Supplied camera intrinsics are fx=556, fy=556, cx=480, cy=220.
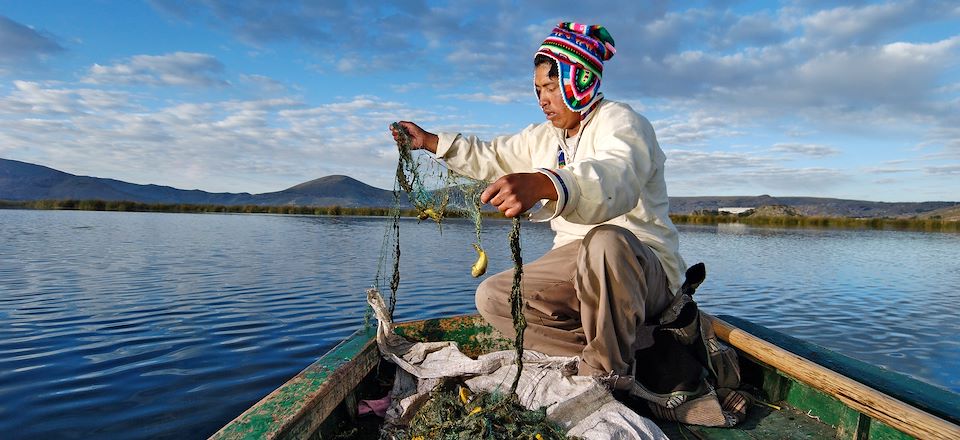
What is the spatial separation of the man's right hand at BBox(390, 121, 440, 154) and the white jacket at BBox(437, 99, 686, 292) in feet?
0.16

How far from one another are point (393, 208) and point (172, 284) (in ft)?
28.4

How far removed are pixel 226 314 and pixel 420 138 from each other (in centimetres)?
577

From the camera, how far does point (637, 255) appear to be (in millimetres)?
2760

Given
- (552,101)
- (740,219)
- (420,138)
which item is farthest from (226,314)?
(740,219)

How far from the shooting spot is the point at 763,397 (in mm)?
3504

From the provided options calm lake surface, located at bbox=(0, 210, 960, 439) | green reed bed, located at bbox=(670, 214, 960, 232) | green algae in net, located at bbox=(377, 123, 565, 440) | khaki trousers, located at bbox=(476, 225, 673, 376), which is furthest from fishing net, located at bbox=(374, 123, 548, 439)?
green reed bed, located at bbox=(670, 214, 960, 232)

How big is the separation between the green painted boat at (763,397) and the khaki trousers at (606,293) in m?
0.53

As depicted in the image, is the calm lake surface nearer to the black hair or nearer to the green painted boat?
the green painted boat

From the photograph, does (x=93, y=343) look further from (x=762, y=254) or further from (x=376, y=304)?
(x=762, y=254)

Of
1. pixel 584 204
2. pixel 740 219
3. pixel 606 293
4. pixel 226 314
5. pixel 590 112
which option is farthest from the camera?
pixel 740 219

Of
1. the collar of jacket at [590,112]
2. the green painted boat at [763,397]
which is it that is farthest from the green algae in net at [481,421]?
the collar of jacket at [590,112]

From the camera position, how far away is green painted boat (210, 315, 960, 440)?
2.22 metres

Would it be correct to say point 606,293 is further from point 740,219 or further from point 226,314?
point 740,219

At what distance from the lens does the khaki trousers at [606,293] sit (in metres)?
2.70
